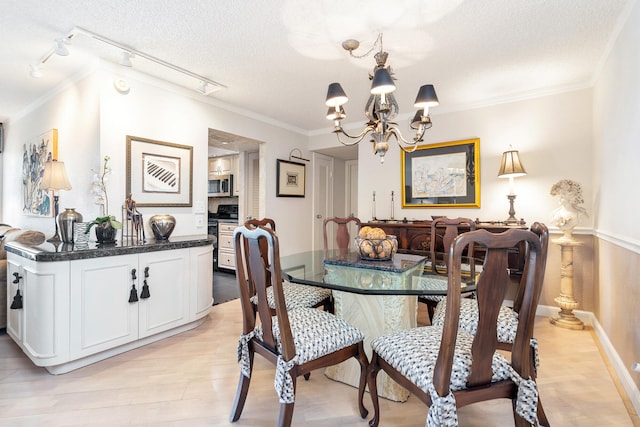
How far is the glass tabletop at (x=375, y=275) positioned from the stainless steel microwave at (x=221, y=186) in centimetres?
361

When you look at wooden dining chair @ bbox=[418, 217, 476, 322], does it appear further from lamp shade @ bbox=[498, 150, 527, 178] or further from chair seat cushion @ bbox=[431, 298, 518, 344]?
lamp shade @ bbox=[498, 150, 527, 178]

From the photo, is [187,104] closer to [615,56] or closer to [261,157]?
[261,157]

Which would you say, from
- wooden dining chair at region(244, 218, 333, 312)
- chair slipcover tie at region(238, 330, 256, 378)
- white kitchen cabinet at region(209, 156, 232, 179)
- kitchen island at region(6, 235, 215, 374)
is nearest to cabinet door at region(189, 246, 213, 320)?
kitchen island at region(6, 235, 215, 374)

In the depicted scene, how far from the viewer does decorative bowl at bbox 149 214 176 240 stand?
2744 mm

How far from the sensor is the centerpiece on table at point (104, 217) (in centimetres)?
243

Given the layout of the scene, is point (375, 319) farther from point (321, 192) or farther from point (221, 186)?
point (221, 186)

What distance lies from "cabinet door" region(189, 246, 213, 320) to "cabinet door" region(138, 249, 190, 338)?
59 millimetres

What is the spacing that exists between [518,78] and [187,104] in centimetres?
334

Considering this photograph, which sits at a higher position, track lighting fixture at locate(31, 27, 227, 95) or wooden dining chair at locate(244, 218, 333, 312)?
track lighting fixture at locate(31, 27, 227, 95)

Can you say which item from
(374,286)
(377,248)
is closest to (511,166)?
(377,248)

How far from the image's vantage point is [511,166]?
3.15 meters

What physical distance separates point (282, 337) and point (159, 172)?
7.97 ft

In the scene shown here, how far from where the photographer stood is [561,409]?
1698mm

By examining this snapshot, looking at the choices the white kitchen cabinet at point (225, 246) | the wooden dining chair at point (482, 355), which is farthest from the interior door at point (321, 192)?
the wooden dining chair at point (482, 355)
